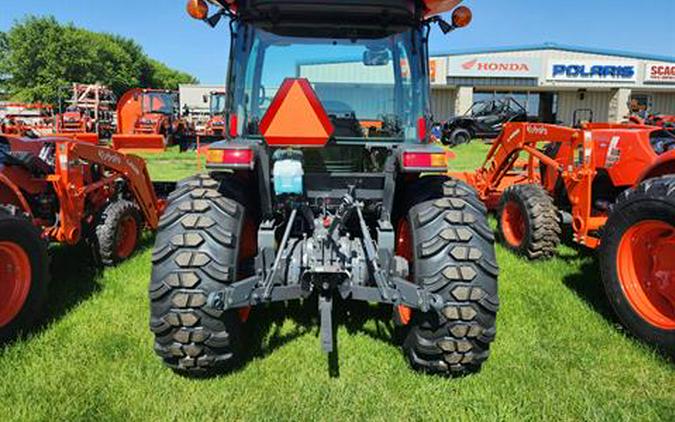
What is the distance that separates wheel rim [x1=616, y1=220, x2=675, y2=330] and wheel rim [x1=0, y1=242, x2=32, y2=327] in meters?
4.17

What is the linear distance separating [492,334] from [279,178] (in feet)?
4.86

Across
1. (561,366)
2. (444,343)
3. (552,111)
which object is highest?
(552,111)

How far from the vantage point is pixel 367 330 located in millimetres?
3686

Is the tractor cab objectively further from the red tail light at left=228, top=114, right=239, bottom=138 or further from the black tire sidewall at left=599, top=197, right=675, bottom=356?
the black tire sidewall at left=599, top=197, right=675, bottom=356

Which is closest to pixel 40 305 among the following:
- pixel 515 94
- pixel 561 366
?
pixel 561 366

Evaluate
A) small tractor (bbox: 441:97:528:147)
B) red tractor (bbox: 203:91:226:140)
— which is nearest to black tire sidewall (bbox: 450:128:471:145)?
small tractor (bbox: 441:97:528:147)

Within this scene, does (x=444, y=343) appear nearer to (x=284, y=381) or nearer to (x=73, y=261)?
(x=284, y=381)

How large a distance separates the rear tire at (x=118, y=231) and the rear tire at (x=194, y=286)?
7.85ft

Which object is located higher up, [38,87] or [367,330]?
[38,87]

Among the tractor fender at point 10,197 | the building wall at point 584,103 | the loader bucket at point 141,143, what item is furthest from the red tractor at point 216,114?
the building wall at point 584,103

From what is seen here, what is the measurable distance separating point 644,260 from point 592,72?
105ft

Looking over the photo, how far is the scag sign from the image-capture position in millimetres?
32156

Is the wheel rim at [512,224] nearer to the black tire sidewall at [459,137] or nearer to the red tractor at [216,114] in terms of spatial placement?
the red tractor at [216,114]

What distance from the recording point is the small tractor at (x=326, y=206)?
9.37ft
